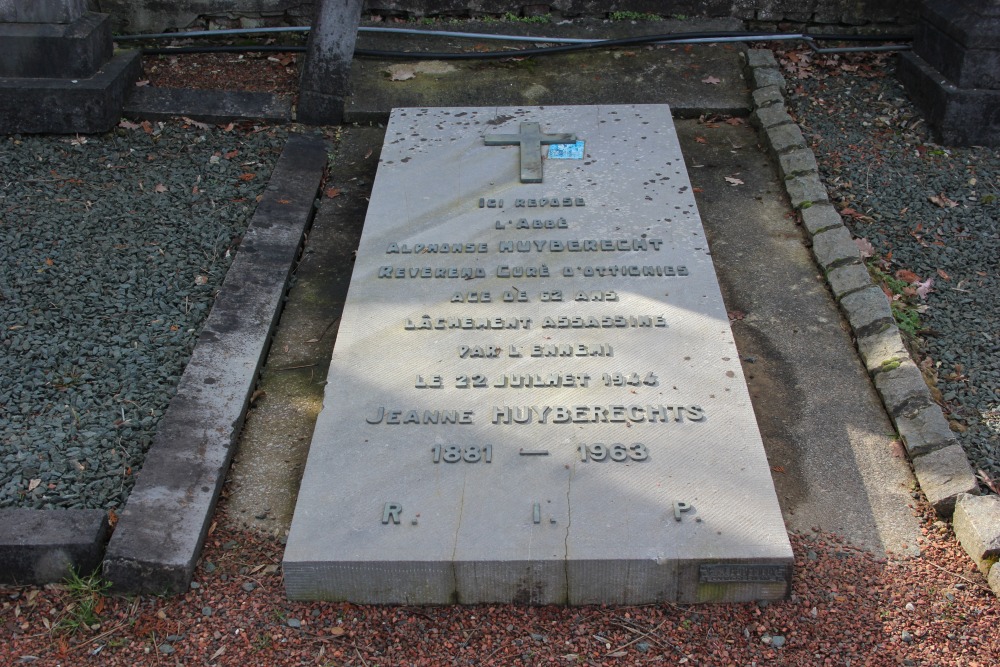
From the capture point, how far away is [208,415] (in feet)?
12.9

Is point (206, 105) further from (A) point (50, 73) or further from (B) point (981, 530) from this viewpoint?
(B) point (981, 530)

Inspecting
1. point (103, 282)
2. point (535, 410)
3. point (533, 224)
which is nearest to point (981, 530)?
point (535, 410)

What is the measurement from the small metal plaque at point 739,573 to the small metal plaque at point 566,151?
110 inches

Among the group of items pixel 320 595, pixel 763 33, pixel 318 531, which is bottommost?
pixel 320 595

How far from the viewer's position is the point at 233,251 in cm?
509

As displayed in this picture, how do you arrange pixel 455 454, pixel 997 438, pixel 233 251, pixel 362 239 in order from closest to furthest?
pixel 455 454 → pixel 997 438 → pixel 362 239 → pixel 233 251

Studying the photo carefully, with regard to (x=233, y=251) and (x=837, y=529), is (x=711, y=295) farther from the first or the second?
(x=233, y=251)

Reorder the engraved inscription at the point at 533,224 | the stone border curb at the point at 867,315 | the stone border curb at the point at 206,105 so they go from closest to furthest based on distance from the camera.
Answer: the stone border curb at the point at 867,315, the engraved inscription at the point at 533,224, the stone border curb at the point at 206,105

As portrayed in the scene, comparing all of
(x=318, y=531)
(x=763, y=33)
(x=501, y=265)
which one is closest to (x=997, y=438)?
(x=501, y=265)

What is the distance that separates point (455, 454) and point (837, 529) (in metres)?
1.50

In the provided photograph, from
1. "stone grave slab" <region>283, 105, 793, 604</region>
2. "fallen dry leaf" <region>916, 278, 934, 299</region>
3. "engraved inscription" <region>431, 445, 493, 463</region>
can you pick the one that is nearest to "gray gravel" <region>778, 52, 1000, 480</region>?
"fallen dry leaf" <region>916, 278, 934, 299</region>

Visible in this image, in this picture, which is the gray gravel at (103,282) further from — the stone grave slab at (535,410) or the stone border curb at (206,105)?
the stone grave slab at (535,410)

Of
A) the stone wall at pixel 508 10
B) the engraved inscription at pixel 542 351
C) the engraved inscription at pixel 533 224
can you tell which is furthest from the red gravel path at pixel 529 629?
the stone wall at pixel 508 10

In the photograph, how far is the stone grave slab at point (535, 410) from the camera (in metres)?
3.20
